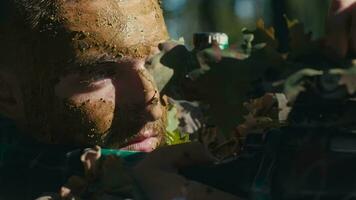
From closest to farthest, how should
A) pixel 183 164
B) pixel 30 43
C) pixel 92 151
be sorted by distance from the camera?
1. pixel 183 164
2. pixel 92 151
3. pixel 30 43

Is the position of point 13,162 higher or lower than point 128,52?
lower

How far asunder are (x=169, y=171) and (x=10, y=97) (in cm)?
47

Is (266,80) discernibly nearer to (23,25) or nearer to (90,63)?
(90,63)

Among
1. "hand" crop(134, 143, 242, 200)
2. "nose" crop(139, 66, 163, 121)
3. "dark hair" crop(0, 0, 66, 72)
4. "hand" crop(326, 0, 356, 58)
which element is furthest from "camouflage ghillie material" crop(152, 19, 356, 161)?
"dark hair" crop(0, 0, 66, 72)

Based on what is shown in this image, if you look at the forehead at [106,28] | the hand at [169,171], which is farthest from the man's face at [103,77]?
the hand at [169,171]

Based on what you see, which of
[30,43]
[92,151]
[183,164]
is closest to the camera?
[183,164]

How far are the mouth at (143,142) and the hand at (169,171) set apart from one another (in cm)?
19

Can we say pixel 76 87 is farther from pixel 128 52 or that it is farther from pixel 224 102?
pixel 224 102

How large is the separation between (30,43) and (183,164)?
0.43 meters

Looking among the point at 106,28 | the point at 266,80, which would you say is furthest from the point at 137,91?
the point at 266,80

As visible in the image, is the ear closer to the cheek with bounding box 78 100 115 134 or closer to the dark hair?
the dark hair

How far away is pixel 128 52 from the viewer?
4.91 feet

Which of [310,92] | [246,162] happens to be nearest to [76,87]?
[246,162]

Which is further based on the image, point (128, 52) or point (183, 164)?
point (128, 52)
